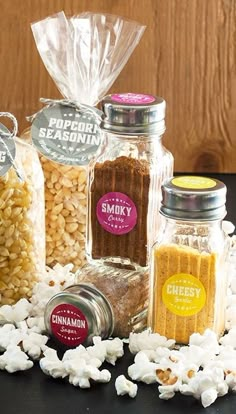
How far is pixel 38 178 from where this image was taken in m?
1.26

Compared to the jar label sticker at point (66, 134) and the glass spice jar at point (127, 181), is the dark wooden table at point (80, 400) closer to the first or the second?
the glass spice jar at point (127, 181)

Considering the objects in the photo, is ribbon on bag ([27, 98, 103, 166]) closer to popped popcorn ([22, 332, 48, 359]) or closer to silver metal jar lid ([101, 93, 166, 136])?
silver metal jar lid ([101, 93, 166, 136])

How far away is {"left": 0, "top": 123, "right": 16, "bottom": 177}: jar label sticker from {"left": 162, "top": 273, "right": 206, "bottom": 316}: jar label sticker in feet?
0.81

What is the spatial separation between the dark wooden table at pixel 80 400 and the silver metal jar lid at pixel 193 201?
0.17m

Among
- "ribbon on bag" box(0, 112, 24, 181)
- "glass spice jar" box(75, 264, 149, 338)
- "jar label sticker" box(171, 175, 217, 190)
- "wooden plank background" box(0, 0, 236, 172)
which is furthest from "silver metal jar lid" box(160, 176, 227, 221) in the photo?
"wooden plank background" box(0, 0, 236, 172)

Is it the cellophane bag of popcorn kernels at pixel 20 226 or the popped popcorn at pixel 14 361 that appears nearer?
the popped popcorn at pixel 14 361

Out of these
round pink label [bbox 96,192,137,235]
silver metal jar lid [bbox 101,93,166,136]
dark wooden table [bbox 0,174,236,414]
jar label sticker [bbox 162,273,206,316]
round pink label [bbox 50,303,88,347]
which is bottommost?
dark wooden table [bbox 0,174,236,414]

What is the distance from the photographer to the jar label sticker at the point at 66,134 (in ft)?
4.24

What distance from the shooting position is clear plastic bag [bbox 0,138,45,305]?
3.99 feet

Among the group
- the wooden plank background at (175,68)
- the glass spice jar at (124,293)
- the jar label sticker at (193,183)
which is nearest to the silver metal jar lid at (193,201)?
the jar label sticker at (193,183)

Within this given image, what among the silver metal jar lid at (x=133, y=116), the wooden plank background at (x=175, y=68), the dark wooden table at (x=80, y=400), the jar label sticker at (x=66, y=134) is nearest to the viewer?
the dark wooden table at (x=80, y=400)

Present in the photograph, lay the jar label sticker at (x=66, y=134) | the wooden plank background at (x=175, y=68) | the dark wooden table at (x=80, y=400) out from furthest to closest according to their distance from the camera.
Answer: the wooden plank background at (x=175, y=68)
the jar label sticker at (x=66, y=134)
the dark wooden table at (x=80, y=400)

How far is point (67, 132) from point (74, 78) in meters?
0.07

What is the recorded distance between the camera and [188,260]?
3.56 ft
